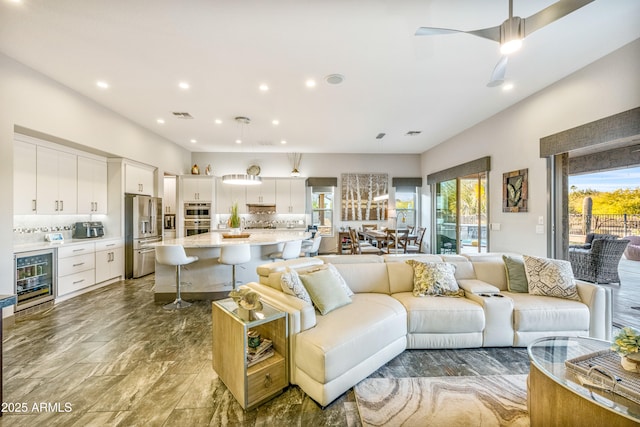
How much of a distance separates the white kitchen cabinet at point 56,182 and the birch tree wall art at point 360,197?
612 cm

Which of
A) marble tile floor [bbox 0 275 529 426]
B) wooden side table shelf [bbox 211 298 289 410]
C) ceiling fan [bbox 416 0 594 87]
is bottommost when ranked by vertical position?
marble tile floor [bbox 0 275 529 426]

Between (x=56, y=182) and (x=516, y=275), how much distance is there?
6.66 meters

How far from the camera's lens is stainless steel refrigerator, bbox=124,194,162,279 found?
5207 millimetres

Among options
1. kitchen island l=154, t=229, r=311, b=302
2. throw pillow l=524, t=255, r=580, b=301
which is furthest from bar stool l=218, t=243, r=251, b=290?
throw pillow l=524, t=255, r=580, b=301

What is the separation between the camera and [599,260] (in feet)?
13.8

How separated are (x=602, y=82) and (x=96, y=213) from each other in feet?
25.7

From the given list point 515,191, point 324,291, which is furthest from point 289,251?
point 515,191

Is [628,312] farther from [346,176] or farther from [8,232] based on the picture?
[8,232]

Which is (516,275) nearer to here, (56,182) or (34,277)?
(34,277)

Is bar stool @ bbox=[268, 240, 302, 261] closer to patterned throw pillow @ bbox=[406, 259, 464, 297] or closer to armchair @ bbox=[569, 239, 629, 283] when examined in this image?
patterned throw pillow @ bbox=[406, 259, 464, 297]

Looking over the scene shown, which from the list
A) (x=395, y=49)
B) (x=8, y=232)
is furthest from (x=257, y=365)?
(x=8, y=232)

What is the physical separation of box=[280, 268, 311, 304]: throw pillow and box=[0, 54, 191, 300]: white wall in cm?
347

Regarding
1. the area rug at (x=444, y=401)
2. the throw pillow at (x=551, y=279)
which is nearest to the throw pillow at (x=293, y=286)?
the area rug at (x=444, y=401)

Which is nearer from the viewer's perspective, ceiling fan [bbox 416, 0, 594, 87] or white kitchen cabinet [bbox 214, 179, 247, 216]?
ceiling fan [bbox 416, 0, 594, 87]
